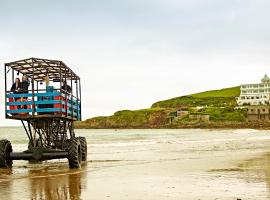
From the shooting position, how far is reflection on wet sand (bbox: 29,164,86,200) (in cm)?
1024

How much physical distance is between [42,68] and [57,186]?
8.61m

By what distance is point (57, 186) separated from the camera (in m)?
11.8

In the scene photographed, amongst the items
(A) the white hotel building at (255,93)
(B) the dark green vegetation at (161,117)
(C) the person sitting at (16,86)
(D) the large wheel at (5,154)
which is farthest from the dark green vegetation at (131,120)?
(C) the person sitting at (16,86)

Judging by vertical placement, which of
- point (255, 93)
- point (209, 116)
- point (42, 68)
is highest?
point (255, 93)

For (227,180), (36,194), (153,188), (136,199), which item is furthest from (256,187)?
(36,194)

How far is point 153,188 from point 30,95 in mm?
7810

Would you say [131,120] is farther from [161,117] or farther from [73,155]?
[73,155]

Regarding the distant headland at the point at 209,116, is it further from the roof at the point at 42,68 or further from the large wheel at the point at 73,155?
the large wheel at the point at 73,155

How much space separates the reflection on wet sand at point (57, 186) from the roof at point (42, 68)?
4323 mm

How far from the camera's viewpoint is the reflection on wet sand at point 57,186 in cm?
1024

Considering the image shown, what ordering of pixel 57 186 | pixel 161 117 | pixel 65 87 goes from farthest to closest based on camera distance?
1. pixel 161 117
2. pixel 65 87
3. pixel 57 186

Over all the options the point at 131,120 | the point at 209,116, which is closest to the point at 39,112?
the point at 209,116

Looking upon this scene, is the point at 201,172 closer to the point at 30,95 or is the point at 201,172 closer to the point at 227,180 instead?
the point at 227,180

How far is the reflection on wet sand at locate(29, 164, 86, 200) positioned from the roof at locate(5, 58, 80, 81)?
432cm
